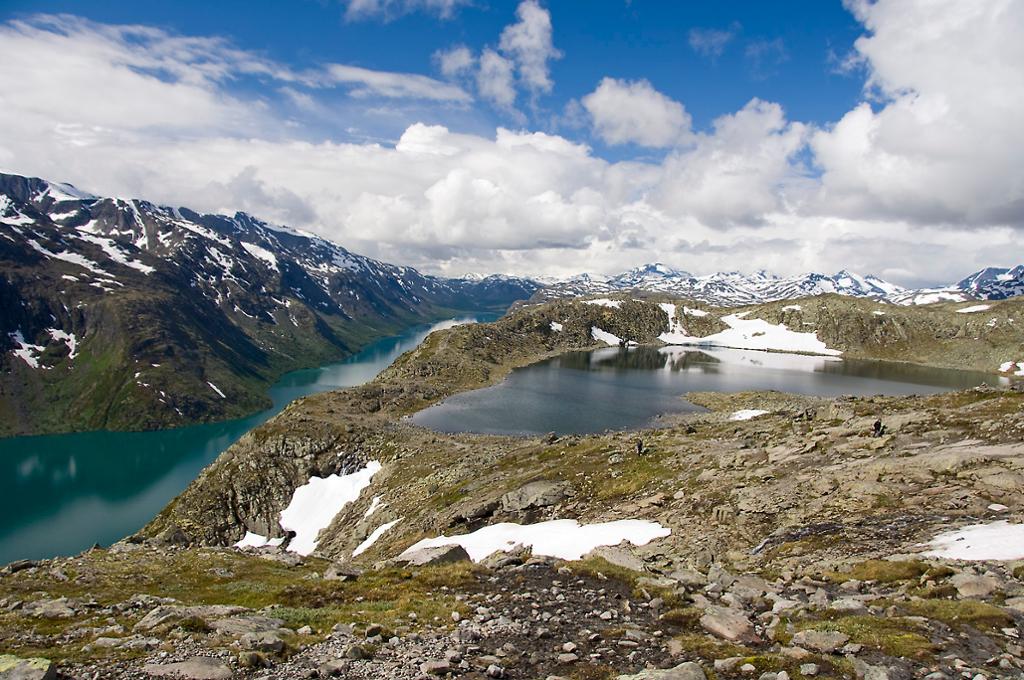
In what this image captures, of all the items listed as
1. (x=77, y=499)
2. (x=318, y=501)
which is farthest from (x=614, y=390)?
(x=77, y=499)

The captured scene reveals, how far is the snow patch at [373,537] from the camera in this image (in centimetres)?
5584

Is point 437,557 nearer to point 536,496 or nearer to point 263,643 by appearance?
point 263,643

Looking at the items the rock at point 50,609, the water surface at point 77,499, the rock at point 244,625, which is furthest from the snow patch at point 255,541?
the water surface at point 77,499

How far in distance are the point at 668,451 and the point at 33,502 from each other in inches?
7349

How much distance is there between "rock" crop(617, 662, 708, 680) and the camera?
12.1m

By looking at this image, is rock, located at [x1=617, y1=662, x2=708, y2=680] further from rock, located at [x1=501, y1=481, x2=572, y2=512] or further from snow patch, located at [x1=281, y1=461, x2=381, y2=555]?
snow patch, located at [x1=281, y1=461, x2=381, y2=555]

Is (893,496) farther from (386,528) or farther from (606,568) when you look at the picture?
(386,528)

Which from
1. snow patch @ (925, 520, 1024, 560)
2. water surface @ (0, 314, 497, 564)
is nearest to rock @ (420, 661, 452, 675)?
snow patch @ (925, 520, 1024, 560)

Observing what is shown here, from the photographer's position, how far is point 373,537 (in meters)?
58.8

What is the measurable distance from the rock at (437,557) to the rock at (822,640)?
19.0 meters

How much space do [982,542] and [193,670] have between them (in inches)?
1063

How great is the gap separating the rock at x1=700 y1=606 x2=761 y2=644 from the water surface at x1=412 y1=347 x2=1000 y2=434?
89.0 m

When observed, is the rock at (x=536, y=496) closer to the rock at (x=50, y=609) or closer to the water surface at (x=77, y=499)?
the rock at (x=50, y=609)

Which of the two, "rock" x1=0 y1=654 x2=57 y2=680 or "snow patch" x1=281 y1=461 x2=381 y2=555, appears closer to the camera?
"rock" x1=0 y1=654 x2=57 y2=680
